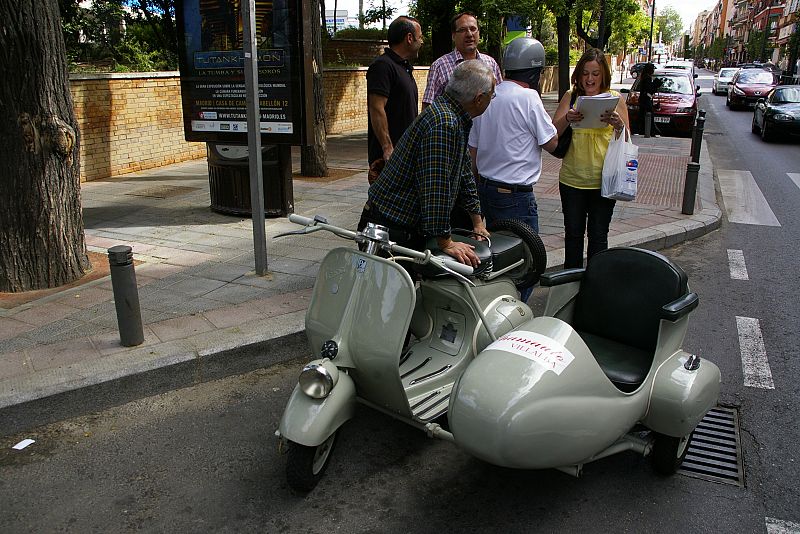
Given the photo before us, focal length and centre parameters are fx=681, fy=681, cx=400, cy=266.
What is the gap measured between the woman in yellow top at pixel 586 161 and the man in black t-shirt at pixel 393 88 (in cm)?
122

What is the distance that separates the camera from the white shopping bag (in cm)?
450

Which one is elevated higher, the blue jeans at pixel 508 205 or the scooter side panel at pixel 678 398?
the blue jeans at pixel 508 205

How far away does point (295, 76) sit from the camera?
655cm

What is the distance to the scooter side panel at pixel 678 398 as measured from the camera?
295cm

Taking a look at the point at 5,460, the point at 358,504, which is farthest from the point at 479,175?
the point at 5,460

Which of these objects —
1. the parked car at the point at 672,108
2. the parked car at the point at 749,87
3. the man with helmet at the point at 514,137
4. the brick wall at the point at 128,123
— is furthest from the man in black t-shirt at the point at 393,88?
the parked car at the point at 749,87

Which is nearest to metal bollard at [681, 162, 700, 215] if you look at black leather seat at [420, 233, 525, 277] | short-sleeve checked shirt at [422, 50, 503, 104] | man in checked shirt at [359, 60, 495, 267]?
short-sleeve checked shirt at [422, 50, 503, 104]

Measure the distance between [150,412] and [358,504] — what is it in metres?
1.48

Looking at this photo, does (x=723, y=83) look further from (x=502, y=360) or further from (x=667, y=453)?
(x=502, y=360)

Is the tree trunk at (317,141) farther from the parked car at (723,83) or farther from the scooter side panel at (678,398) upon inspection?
the parked car at (723,83)

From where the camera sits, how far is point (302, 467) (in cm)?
292

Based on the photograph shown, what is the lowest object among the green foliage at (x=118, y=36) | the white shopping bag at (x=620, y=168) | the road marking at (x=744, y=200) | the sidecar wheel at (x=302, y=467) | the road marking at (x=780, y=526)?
the road marking at (x=780, y=526)

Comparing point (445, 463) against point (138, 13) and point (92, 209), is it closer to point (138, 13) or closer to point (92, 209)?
point (92, 209)

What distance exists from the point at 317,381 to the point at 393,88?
3.04 m
